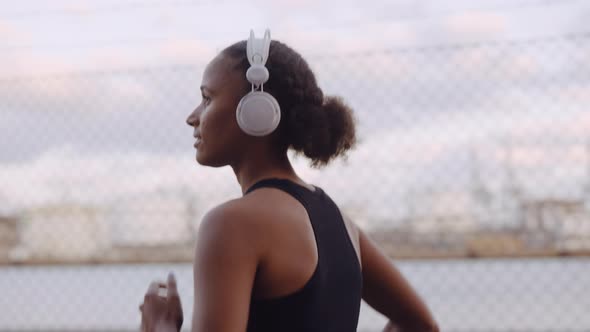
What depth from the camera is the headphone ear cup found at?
1.52 metres

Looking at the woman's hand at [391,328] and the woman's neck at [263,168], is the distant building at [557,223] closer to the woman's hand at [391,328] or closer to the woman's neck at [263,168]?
the woman's hand at [391,328]

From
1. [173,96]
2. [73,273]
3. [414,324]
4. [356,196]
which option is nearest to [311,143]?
[414,324]

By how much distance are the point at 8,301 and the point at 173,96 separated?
1.09m

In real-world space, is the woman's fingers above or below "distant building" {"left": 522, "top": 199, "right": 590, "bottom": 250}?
below

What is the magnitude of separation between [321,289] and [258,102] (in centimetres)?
32

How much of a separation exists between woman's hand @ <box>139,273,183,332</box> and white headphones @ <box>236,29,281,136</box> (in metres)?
0.27

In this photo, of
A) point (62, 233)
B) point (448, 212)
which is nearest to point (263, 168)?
point (448, 212)

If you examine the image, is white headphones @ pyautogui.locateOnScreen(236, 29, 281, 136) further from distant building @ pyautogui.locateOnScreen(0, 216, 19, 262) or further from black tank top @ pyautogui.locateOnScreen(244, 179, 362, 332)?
distant building @ pyautogui.locateOnScreen(0, 216, 19, 262)

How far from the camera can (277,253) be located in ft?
4.80

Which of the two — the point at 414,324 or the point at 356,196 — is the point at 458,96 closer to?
the point at 356,196

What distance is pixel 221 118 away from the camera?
1608mm

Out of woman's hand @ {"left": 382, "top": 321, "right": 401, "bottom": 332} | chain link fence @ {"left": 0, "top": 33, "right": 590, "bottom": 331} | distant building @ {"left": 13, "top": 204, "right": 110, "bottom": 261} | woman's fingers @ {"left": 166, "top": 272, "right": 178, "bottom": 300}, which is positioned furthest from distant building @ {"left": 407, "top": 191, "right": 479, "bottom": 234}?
woman's fingers @ {"left": 166, "top": 272, "right": 178, "bottom": 300}

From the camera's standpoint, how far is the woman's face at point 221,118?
1.61 m

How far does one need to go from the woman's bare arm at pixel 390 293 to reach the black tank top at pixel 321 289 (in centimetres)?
15
